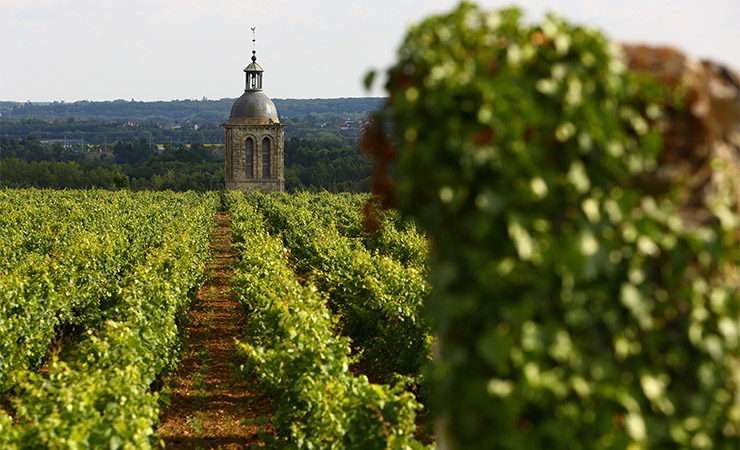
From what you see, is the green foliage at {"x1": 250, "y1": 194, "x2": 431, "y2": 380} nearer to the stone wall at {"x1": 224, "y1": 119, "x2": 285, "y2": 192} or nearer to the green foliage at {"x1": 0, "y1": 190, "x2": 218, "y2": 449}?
the green foliage at {"x1": 0, "y1": 190, "x2": 218, "y2": 449}

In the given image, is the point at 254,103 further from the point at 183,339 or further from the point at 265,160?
the point at 183,339

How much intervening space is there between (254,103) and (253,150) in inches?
130

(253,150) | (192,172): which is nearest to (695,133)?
(253,150)

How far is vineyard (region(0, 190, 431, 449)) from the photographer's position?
5652 mm

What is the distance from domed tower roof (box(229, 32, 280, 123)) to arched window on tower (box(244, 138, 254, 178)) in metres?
1.66

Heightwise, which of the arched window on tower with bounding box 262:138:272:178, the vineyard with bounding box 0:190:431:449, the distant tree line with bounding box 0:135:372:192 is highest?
the vineyard with bounding box 0:190:431:449

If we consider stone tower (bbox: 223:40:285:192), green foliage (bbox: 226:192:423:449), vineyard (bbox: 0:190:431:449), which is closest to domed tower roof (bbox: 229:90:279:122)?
stone tower (bbox: 223:40:285:192)

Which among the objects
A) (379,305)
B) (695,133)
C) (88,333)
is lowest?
(379,305)

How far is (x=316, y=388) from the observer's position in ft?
21.2

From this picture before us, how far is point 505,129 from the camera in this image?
8.02 feet

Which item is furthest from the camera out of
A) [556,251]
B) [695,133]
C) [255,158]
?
[255,158]

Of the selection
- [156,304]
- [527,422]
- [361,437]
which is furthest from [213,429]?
[527,422]

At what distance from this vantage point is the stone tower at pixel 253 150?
53.1 m

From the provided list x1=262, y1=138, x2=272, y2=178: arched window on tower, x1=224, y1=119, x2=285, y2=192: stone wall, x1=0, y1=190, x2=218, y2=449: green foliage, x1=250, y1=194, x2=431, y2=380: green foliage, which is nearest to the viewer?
x1=0, y1=190, x2=218, y2=449: green foliage
